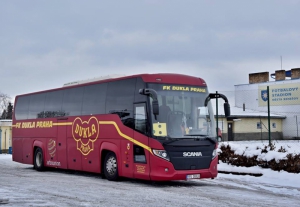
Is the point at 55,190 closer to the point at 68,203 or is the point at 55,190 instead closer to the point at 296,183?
the point at 68,203

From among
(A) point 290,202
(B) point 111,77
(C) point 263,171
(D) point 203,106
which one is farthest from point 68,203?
(C) point 263,171

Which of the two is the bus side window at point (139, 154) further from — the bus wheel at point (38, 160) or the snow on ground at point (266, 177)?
the bus wheel at point (38, 160)

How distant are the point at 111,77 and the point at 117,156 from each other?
3240mm

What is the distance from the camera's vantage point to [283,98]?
2616 inches

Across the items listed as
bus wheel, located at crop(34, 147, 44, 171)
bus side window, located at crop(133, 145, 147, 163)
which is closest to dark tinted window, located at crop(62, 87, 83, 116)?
bus wheel, located at crop(34, 147, 44, 171)

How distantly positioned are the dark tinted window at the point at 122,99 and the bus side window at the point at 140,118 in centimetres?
21

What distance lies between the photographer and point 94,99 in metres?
17.3

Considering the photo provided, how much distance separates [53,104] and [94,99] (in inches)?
145

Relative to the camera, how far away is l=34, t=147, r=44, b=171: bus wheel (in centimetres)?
2122

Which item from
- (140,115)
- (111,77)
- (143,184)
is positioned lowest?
(143,184)

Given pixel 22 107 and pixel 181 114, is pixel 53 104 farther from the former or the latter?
pixel 181 114

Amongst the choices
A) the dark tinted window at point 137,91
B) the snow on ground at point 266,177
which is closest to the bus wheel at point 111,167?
the dark tinted window at point 137,91

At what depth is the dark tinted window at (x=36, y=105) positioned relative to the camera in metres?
21.3

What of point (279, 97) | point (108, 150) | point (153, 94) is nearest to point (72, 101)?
point (108, 150)
